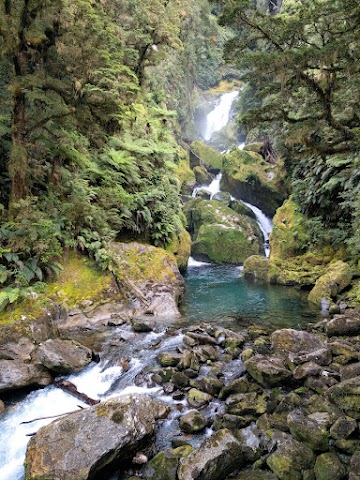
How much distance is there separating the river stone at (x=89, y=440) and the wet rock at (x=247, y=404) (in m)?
1.23

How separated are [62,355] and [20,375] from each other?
81 centimetres

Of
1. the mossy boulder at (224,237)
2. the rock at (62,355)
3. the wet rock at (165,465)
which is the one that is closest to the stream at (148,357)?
the rock at (62,355)

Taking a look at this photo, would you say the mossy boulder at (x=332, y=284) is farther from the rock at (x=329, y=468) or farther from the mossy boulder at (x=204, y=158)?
the mossy boulder at (x=204, y=158)

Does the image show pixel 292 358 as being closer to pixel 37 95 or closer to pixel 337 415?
pixel 337 415

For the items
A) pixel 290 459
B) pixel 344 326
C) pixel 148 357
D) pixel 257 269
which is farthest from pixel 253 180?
pixel 290 459

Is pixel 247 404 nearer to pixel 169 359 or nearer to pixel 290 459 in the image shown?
pixel 290 459

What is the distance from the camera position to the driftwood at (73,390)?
17.0 feet

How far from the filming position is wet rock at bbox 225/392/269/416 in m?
4.77

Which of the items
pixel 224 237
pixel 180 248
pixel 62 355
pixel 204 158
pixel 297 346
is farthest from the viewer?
pixel 204 158

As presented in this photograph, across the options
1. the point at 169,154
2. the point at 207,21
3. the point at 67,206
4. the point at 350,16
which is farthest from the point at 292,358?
the point at 207,21

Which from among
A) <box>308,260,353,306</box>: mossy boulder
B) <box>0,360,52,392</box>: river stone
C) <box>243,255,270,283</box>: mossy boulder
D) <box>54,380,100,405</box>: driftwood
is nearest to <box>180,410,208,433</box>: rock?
<box>54,380,100,405</box>: driftwood

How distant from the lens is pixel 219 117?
125ft

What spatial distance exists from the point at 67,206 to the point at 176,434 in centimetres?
640

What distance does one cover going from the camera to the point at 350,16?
4312 mm
